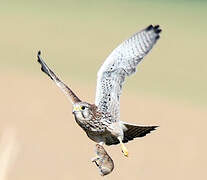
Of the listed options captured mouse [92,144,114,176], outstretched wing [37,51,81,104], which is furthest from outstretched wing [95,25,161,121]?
captured mouse [92,144,114,176]

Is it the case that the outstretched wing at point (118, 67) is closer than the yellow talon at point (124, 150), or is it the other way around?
the yellow talon at point (124, 150)

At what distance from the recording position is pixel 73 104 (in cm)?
1012

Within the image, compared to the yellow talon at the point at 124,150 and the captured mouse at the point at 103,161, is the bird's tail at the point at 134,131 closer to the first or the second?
the yellow talon at the point at 124,150

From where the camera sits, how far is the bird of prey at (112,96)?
33.6ft

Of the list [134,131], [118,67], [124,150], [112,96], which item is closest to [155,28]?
[118,67]

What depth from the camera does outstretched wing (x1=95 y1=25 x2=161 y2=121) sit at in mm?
10594

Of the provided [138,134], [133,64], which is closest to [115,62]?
[133,64]

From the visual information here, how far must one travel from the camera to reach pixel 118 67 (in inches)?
436

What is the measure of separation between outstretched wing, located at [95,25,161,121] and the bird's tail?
20cm

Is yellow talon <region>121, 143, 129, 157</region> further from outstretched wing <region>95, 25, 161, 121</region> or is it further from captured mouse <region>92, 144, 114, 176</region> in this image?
outstretched wing <region>95, 25, 161, 121</region>

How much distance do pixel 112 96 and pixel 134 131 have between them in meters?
0.54

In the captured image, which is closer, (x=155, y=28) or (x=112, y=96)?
(x=112, y=96)

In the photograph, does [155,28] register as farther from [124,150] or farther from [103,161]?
[103,161]

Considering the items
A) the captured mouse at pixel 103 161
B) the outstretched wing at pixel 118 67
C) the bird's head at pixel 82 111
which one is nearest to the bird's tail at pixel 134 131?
the outstretched wing at pixel 118 67
